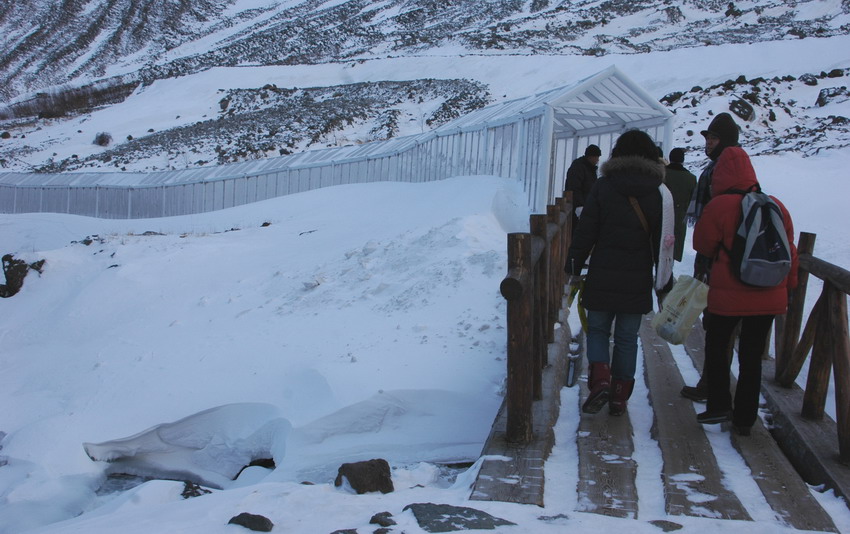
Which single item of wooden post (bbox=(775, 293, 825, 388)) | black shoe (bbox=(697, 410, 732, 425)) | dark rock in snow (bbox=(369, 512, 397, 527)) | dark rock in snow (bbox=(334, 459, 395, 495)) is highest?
wooden post (bbox=(775, 293, 825, 388))

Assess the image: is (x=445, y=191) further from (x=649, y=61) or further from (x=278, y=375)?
(x=649, y=61)

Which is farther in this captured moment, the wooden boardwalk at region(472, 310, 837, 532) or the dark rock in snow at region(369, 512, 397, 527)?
the wooden boardwalk at region(472, 310, 837, 532)

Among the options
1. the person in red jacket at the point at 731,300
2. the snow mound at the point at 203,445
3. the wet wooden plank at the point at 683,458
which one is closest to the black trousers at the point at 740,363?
the person in red jacket at the point at 731,300

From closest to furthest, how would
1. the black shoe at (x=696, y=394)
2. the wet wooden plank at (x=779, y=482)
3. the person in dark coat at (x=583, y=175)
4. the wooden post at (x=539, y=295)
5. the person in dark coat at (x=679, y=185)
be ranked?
the wet wooden plank at (x=779, y=482), the wooden post at (x=539, y=295), the black shoe at (x=696, y=394), the person in dark coat at (x=679, y=185), the person in dark coat at (x=583, y=175)

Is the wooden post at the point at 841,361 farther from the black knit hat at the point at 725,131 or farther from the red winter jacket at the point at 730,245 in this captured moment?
the black knit hat at the point at 725,131

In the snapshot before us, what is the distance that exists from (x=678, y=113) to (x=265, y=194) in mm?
14680

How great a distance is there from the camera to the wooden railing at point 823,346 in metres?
3.29

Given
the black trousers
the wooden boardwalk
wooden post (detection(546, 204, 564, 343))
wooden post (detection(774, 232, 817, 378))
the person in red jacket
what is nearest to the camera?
the wooden boardwalk

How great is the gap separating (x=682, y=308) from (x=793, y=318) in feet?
3.95

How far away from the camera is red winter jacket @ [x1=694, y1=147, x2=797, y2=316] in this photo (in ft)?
11.0

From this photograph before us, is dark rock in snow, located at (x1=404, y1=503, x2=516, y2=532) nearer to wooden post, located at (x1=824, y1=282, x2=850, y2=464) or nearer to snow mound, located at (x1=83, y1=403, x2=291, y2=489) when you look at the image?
wooden post, located at (x1=824, y1=282, x2=850, y2=464)

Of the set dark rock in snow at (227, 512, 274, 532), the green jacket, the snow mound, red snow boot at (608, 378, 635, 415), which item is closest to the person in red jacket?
red snow boot at (608, 378, 635, 415)

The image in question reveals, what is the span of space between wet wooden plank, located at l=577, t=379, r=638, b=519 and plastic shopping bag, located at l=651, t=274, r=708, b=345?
60 centimetres

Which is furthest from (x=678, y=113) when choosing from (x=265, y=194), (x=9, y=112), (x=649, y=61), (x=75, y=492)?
(x=9, y=112)
